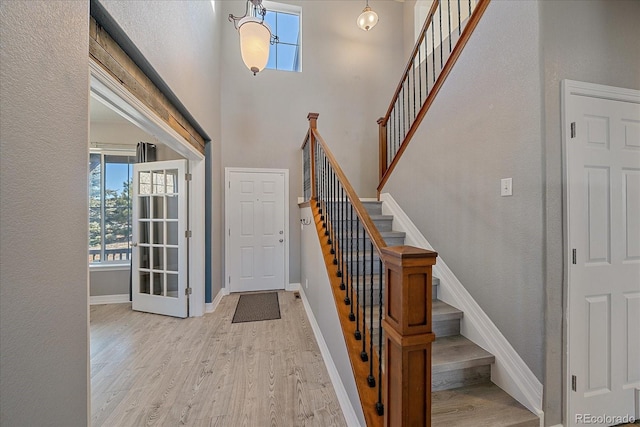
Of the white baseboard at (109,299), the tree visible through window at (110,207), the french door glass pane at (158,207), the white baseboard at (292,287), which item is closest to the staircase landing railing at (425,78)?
the white baseboard at (292,287)

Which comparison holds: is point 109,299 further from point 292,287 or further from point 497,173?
point 497,173

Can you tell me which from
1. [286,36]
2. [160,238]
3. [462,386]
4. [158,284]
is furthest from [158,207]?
[462,386]

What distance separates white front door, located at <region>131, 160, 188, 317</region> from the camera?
3125 mm

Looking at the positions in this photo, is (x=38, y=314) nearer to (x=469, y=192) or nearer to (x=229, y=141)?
(x=469, y=192)

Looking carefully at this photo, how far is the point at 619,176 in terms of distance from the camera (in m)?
1.56

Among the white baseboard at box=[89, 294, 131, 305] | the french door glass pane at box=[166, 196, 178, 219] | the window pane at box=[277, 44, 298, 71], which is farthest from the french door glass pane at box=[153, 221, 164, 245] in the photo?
the window pane at box=[277, 44, 298, 71]

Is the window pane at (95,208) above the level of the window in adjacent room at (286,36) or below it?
below

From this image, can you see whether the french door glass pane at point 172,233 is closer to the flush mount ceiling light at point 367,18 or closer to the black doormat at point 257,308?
the black doormat at point 257,308

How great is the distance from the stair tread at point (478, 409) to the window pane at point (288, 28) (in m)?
5.10

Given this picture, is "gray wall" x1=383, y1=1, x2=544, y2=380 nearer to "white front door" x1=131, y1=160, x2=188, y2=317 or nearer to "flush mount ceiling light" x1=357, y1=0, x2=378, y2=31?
"flush mount ceiling light" x1=357, y1=0, x2=378, y2=31

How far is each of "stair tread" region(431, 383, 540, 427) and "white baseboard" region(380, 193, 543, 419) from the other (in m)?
0.06

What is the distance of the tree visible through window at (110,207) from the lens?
383 centimetres

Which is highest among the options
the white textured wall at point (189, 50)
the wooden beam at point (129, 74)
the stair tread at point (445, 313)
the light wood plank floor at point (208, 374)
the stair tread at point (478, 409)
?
the white textured wall at point (189, 50)

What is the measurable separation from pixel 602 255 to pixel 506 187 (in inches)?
25.6
